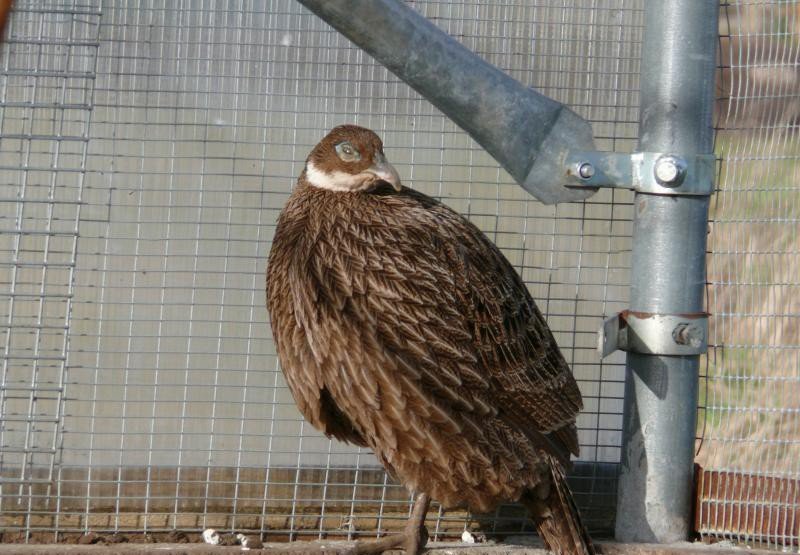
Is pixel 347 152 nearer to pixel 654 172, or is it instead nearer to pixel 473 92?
pixel 473 92

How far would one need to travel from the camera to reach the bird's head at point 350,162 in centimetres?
355

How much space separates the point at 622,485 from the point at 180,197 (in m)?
1.99

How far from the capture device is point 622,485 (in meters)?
3.37

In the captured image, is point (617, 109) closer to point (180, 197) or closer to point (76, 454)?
point (180, 197)

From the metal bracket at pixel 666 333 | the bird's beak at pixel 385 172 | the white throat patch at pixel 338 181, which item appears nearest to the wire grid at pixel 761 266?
the metal bracket at pixel 666 333

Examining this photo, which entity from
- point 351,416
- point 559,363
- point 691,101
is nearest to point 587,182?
point 691,101

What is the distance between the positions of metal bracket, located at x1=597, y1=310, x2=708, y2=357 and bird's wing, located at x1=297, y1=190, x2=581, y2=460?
0.31m

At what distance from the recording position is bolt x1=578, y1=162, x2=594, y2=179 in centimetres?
304

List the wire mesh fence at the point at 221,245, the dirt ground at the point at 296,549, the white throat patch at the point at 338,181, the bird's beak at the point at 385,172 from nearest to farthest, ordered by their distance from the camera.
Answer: the dirt ground at the point at 296,549 < the bird's beak at the point at 385,172 < the white throat patch at the point at 338,181 < the wire mesh fence at the point at 221,245

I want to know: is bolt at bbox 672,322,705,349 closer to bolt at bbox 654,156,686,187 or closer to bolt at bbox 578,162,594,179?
bolt at bbox 654,156,686,187

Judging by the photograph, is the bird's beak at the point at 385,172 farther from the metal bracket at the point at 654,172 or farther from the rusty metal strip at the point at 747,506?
the rusty metal strip at the point at 747,506

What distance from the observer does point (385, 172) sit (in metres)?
3.50

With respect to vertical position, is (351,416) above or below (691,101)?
below

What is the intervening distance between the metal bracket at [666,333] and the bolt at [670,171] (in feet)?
1.37
